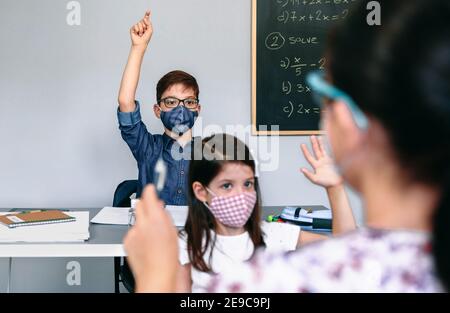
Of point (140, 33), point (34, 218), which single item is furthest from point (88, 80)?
point (34, 218)

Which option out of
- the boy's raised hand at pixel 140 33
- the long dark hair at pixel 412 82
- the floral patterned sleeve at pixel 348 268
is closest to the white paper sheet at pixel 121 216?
the boy's raised hand at pixel 140 33

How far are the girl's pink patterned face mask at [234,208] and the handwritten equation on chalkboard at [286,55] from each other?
5.58 ft

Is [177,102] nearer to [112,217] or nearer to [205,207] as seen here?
[112,217]

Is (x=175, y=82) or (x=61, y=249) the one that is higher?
(x=175, y=82)

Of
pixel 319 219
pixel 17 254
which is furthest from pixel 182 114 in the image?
pixel 17 254

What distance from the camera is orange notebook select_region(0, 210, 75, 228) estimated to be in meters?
1.83

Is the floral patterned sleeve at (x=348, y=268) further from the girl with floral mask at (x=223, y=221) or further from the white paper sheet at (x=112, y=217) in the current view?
the white paper sheet at (x=112, y=217)

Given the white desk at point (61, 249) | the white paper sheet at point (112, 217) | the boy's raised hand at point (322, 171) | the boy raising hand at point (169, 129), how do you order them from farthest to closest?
1. the boy raising hand at point (169, 129)
2. the white paper sheet at point (112, 217)
3. the white desk at point (61, 249)
4. the boy's raised hand at point (322, 171)

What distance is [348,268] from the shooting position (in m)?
0.58

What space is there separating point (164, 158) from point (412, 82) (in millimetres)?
1943

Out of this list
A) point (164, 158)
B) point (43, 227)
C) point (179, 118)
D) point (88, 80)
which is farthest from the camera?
point (88, 80)

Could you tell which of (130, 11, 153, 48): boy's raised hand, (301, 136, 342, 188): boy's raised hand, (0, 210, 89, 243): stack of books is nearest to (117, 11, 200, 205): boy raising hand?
(130, 11, 153, 48): boy's raised hand

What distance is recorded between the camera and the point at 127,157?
3049mm

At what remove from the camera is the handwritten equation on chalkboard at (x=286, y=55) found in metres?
3.04
